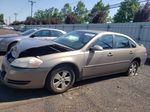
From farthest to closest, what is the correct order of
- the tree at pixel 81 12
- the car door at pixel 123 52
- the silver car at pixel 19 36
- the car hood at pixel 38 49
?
the tree at pixel 81 12 → the silver car at pixel 19 36 → the car door at pixel 123 52 → the car hood at pixel 38 49

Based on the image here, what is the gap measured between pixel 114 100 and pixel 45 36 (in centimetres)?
571

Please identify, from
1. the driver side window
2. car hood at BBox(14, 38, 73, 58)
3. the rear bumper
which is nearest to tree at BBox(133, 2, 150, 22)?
the driver side window

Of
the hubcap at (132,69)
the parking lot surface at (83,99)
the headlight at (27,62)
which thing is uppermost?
the headlight at (27,62)

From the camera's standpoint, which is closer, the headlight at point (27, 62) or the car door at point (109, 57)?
the headlight at point (27, 62)

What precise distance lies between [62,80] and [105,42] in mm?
1755

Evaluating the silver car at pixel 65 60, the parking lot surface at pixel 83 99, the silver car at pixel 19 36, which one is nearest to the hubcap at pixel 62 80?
the silver car at pixel 65 60

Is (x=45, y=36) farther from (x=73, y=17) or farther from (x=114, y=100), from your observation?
(x=73, y=17)

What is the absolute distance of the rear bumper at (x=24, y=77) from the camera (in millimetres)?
3234

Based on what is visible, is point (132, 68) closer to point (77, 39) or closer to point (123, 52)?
point (123, 52)

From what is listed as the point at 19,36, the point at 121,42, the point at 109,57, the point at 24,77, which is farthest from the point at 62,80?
the point at 19,36

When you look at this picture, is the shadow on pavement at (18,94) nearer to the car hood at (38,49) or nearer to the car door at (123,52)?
the car hood at (38,49)

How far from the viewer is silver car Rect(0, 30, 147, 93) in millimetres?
3307

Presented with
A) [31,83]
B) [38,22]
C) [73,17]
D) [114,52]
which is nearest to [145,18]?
[73,17]

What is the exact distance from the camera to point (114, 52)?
4711mm
